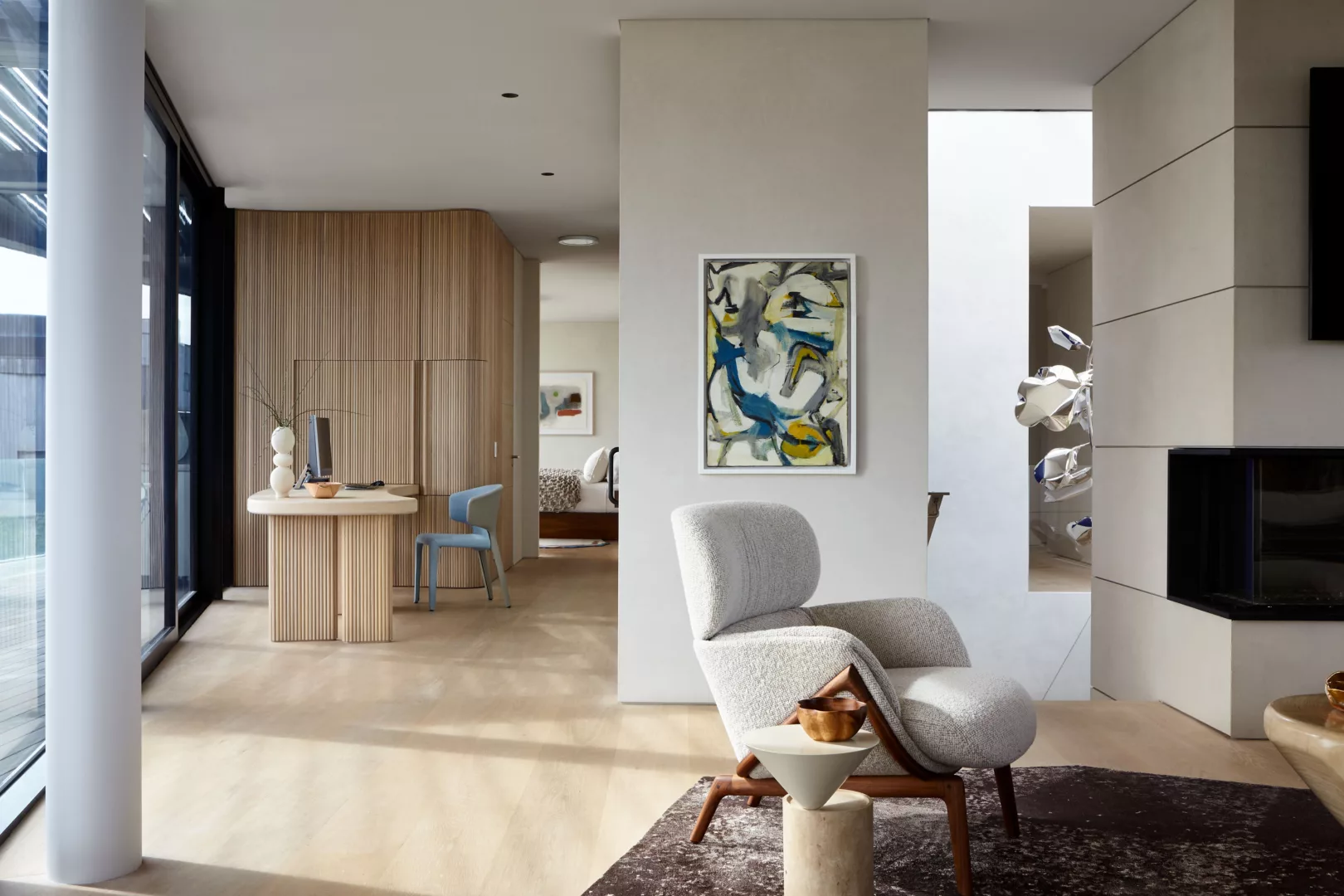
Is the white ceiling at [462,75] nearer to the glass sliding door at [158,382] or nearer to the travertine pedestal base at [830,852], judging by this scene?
the glass sliding door at [158,382]

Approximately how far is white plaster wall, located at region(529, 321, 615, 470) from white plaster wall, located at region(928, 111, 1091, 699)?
751 centimetres

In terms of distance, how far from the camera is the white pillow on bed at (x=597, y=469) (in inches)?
491

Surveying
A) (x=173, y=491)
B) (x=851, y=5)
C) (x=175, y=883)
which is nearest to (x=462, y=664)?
(x=173, y=491)

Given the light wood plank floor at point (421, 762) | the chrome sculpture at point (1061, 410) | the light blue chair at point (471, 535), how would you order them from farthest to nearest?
the light blue chair at point (471, 535) → the chrome sculpture at point (1061, 410) → the light wood plank floor at point (421, 762)

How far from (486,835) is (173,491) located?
3642 mm

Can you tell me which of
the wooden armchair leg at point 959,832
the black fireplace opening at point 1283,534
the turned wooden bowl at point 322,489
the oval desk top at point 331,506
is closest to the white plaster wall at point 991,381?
Answer: the black fireplace opening at point 1283,534

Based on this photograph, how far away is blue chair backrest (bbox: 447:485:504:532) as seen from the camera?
695 cm

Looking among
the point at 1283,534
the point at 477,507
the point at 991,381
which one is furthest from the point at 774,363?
the point at 991,381

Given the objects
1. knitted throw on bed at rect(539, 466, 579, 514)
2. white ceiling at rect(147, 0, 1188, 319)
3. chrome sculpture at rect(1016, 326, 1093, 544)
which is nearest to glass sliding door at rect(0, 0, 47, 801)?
white ceiling at rect(147, 0, 1188, 319)

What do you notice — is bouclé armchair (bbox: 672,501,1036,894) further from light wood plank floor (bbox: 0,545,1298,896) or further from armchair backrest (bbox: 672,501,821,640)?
light wood plank floor (bbox: 0,545,1298,896)

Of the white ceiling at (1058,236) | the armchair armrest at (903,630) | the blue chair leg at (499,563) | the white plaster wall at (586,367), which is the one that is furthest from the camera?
the white plaster wall at (586,367)

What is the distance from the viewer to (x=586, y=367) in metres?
14.6

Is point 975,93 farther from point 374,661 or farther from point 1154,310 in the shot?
point 374,661

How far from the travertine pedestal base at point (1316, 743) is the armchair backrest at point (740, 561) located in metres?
1.26
